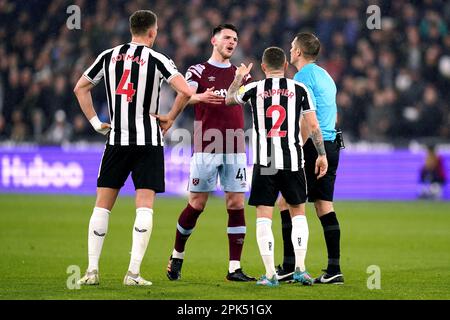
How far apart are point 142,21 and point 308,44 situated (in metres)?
1.57

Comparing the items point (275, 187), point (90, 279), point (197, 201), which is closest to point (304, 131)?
point (275, 187)

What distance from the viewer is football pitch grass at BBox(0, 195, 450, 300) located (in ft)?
26.6

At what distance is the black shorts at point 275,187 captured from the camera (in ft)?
28.1

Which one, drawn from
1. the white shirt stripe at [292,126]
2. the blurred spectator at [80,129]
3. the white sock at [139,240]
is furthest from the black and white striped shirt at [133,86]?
the blurred spectator at [80,129]

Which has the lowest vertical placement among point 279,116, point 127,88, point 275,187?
point 275,187

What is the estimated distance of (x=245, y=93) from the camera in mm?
8641

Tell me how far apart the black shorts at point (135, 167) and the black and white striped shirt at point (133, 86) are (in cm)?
7

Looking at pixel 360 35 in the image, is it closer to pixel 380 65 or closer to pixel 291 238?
pixel 380 65

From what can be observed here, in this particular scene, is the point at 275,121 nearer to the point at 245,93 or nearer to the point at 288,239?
the point at 245,93

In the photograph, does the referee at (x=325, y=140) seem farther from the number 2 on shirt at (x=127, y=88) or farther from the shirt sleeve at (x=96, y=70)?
the shirt sleeve at (x=96, y=70)

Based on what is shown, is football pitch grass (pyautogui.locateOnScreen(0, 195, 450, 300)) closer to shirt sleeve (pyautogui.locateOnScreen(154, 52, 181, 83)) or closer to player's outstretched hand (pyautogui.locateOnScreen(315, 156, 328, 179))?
player's outstretched hand (pyautogui.locateOnScreen(315, 156, 328, 179))

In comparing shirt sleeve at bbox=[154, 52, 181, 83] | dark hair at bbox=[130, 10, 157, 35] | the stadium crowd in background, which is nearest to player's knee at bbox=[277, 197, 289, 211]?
shirt sleeve at bbox=[154, 52, 181, 83]

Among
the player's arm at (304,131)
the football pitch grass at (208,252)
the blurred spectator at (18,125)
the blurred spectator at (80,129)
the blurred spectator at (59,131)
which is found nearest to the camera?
the football pitch grass at (208,252)

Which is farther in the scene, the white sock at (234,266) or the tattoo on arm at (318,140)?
the white sock at (234,266)
